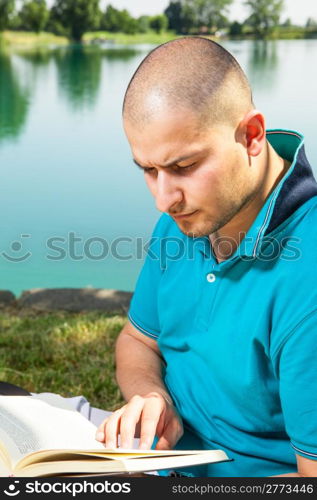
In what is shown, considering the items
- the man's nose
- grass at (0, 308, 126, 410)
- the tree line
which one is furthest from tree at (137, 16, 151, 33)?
the man's nose

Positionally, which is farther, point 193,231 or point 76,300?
point 76,300

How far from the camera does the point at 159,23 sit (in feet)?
34.5

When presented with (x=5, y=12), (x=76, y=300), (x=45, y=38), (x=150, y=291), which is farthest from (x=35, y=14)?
(x=150, y=291)

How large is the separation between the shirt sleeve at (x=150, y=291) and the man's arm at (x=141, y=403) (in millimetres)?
31

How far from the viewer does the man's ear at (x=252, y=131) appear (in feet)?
4.27

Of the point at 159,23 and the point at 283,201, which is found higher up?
the point at 159,23

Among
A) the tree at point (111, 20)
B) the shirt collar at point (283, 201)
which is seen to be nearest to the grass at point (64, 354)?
the shirt collar at point (283, 201)

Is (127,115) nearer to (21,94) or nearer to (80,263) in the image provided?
(80,263)

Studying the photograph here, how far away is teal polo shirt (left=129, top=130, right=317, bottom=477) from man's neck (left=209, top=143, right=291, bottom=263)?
0.03 m

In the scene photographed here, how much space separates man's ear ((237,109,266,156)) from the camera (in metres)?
1.30

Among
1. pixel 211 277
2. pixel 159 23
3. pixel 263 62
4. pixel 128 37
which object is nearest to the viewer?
pixel 211 277

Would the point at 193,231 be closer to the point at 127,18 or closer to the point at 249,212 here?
the point at 249,212

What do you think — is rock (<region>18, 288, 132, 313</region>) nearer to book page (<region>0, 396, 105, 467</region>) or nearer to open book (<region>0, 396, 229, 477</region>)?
book page (<region>0, 396, 105, 467</region>)

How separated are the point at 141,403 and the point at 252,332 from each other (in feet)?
0.88
